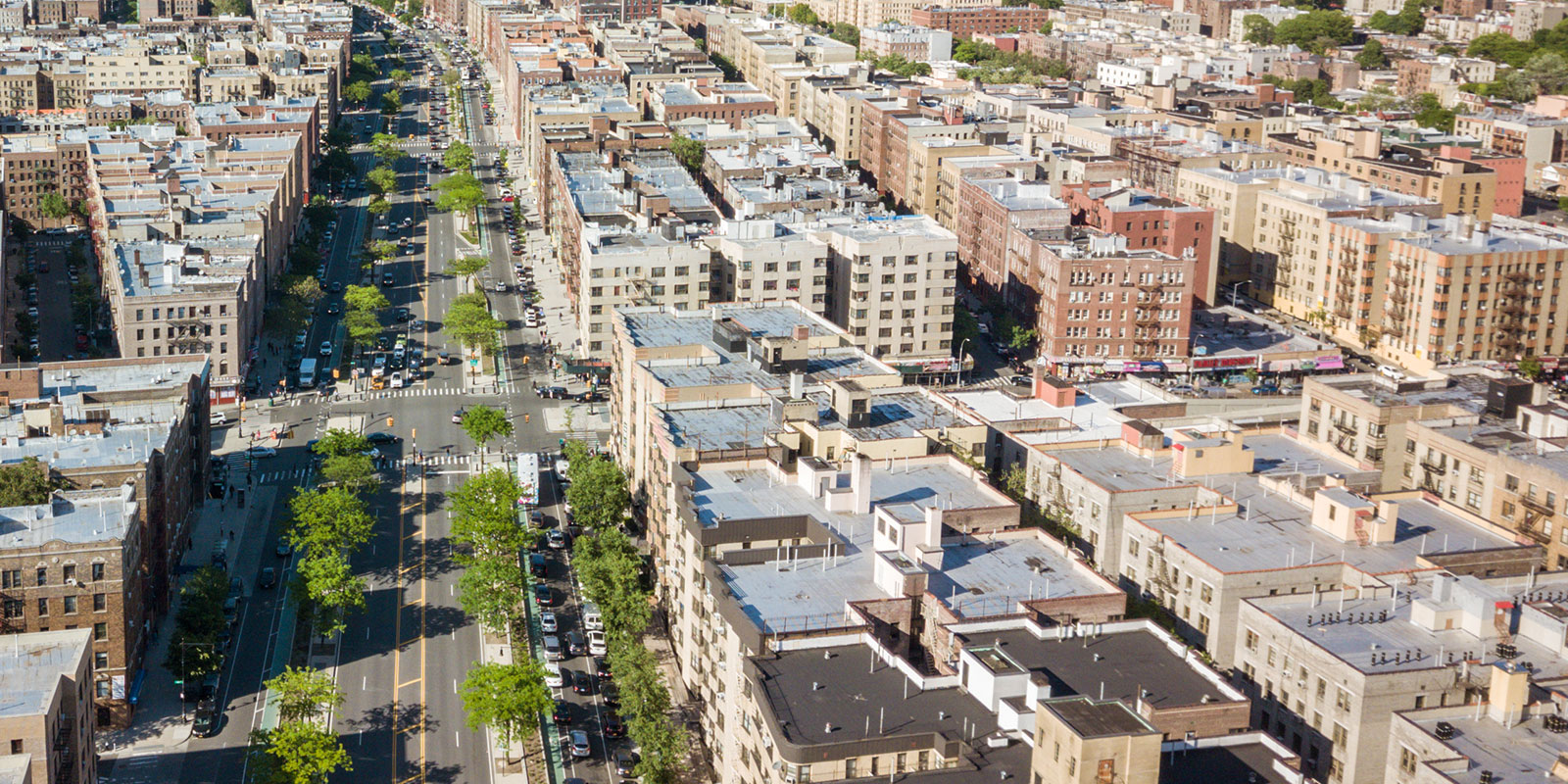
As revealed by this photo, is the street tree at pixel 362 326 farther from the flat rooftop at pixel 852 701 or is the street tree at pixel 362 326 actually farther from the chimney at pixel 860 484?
the flat rooftop at pixel 852 701

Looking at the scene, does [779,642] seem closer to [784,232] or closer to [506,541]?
[506,541]

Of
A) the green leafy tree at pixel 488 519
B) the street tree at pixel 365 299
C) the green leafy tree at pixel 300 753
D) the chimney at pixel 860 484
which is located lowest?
the green leafy tree at pixel 300 753

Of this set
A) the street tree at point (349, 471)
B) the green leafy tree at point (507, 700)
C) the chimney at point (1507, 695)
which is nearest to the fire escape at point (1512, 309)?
the chimney at point (1507, 695)

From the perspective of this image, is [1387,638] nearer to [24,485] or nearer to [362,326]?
[24,485]

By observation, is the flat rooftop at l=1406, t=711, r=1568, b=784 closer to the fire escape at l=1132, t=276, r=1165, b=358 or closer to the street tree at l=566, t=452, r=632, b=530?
the street tree at l=566, t=452, r=632, b=530

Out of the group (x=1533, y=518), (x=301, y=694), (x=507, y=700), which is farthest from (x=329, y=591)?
(x=1533, y=518)
